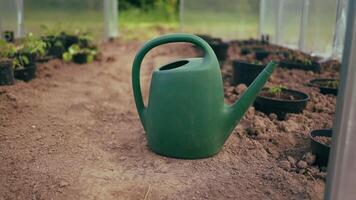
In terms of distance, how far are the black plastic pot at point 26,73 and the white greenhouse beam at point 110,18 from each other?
3392 millimetres

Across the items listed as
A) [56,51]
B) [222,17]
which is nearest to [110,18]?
[222,17]

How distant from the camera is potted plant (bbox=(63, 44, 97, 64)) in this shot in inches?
163

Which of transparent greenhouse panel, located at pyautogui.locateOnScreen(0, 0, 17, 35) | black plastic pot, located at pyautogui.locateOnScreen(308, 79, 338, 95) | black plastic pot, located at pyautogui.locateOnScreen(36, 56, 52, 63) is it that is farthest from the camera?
transparent greenhouse panel, located at pyautogui.locateOnScreen(0, 0, 17, 35)

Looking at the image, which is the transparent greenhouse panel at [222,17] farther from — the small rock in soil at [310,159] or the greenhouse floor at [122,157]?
the small rock in soil at [310,159]

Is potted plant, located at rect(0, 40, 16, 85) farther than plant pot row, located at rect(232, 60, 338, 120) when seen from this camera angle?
Yes

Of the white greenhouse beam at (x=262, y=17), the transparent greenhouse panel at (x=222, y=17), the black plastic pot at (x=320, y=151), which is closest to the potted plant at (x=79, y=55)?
the transparent greenhouse panel at (x=222, y=17)

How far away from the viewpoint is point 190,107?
1.77 metres

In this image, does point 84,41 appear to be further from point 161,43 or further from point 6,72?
point 161,43

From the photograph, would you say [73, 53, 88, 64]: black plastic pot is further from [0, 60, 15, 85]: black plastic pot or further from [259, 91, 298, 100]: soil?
[259, 91, 298, 100]: soil

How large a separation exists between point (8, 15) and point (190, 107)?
10.3ft

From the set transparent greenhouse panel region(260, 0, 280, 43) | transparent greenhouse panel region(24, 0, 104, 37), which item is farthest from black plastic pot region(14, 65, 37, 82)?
transparent greenhouse panel region(260, 0, 280, 43)

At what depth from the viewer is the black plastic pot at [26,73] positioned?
3068 millimetres

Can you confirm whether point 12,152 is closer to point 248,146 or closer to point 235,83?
point 248,146

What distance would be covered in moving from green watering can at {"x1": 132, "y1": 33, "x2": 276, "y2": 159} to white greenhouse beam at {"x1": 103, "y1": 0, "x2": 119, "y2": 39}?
4.83 m
